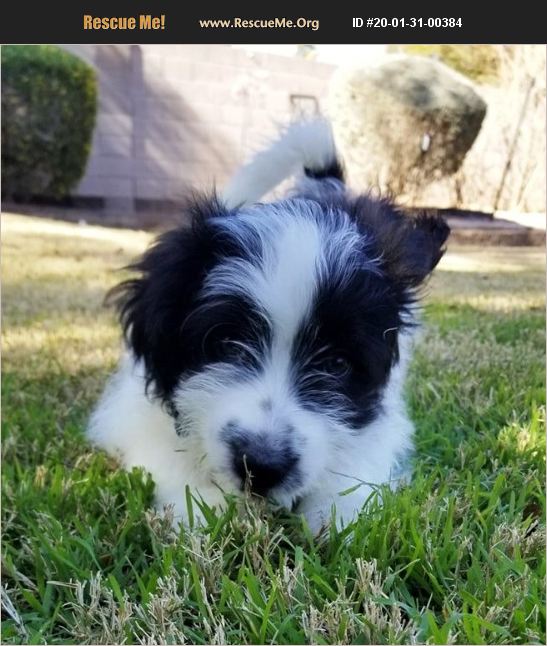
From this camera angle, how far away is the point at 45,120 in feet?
27.7

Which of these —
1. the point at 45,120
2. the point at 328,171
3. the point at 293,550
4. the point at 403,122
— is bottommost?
the point at 293,550

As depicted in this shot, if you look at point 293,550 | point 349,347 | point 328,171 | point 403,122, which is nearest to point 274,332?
point 349,347

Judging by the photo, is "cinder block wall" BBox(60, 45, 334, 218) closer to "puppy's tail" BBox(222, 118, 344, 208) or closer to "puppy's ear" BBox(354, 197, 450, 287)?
"puppy's tail" BBox(222, 118, 344, 208)

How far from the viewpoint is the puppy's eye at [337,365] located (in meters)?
1.92

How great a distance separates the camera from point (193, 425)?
1.99 m

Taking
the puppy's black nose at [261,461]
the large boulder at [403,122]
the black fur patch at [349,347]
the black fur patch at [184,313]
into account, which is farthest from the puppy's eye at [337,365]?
the large boulder at [403,122]

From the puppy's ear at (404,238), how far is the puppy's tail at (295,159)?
0.66 metres

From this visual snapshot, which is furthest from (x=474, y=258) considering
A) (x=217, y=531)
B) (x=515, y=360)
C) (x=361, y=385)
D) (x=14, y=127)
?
(x=14, y=127)

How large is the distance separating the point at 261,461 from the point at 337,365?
41 cm

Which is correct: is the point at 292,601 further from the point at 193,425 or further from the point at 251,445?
the point at 193,425

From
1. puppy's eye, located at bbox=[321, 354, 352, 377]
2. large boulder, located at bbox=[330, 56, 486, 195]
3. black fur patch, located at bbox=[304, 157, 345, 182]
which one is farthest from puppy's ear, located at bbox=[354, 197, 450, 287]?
large boulder, located at bbox=[330, 56, 486, 195]

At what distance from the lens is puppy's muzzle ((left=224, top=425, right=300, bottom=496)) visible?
67.0 inches

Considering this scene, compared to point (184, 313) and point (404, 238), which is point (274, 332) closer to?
point (184, 313)

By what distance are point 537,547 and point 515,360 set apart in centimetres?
172
